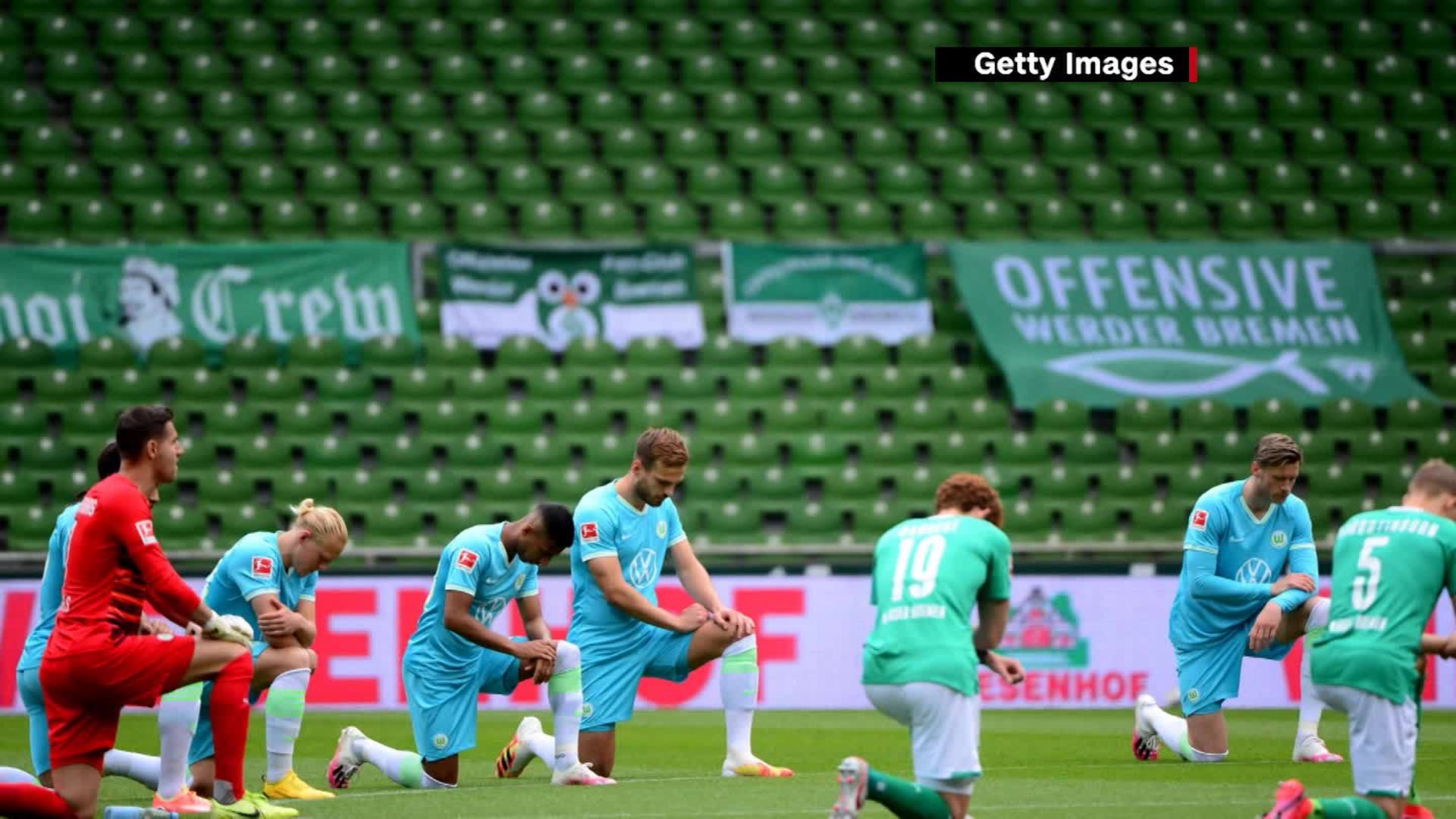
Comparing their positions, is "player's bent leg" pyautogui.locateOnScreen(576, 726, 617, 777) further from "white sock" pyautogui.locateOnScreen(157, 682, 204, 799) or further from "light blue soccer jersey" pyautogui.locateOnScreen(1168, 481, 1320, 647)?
"light blue soccer jersey" pyautogui.locateOnScreen(1168, 481, 1320, 647)

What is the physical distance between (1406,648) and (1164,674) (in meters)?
9.95

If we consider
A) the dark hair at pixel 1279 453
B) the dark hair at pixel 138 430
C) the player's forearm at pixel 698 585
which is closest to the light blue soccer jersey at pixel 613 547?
the player's forearm at pixel 698 585

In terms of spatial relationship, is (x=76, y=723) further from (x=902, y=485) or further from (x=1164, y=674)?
(x=902, y=485)

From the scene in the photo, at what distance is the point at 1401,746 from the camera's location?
7117 millimetres

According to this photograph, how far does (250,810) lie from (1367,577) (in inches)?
191

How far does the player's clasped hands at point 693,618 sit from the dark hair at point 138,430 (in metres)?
3.36

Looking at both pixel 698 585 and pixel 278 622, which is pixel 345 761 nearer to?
pixel 278 622

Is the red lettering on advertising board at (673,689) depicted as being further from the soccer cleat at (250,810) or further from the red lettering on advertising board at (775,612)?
the soccer cleat at (250,810)

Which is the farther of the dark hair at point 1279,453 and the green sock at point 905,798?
the dark hair at point 1279,453

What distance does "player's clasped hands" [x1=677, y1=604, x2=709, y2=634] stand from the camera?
10.1m

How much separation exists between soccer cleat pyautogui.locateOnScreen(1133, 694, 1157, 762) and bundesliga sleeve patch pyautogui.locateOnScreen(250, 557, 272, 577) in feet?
17.7

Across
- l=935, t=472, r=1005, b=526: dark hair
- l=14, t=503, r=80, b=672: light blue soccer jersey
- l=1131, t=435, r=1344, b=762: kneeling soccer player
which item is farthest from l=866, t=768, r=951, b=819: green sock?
l=1131, t=435, r=1344, b=762: kneeling soccer player

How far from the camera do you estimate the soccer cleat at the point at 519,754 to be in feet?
34.3

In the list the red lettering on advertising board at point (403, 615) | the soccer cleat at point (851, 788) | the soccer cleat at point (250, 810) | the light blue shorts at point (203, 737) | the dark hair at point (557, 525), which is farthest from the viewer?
the red lettering on advertising board at point (403, 615)
